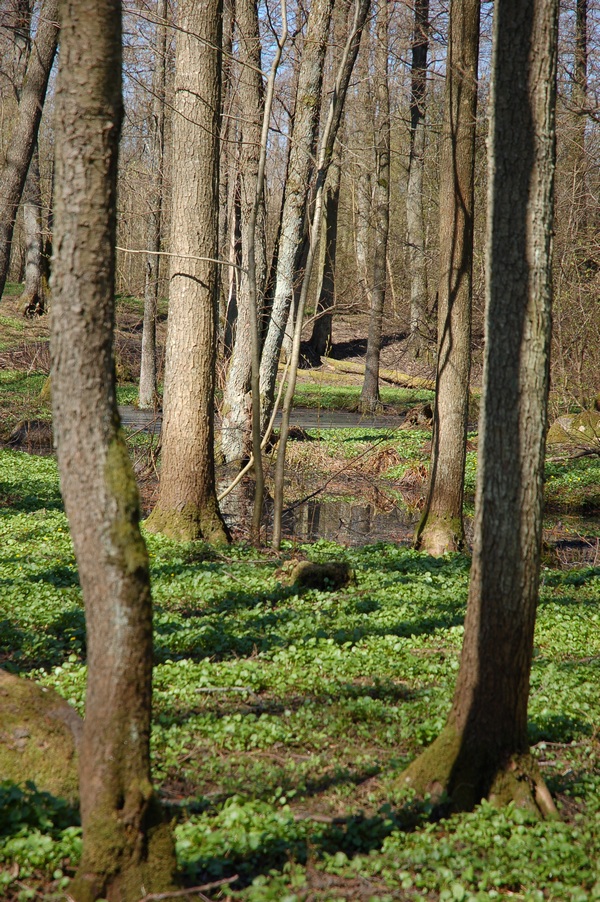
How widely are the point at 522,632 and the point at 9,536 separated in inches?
285

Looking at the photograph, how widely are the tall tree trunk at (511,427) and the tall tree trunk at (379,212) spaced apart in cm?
1855

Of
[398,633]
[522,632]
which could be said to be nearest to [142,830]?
[522,632]

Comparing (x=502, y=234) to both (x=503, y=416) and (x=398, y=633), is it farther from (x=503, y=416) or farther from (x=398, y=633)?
(x=398, y=633)

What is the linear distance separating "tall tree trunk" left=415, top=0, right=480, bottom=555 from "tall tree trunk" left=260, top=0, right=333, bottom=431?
3305 mm

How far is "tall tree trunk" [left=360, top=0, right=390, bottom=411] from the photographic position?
78.4ft

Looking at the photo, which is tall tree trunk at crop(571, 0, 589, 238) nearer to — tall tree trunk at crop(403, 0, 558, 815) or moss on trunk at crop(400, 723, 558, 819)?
tall tree trunk at crop(403, 0, 558, 815)

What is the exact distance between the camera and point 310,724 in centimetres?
546

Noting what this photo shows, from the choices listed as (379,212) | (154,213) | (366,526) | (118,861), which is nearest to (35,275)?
(154,213)

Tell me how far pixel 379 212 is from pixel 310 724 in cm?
2272

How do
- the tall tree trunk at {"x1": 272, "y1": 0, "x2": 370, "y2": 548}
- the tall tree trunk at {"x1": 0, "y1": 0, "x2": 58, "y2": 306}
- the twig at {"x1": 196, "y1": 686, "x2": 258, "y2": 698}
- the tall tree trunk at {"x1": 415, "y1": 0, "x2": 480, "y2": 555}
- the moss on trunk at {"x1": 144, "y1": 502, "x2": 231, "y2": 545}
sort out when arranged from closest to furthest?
the twig at {"x1": 196, "y1": 686, "x2": 258, "y2": 698}
the tall tree trunk at {"x1": 272, "y1": 0, "x2": 370, "y2": 548}
the moss on trunk at {"x1": 144, "y1": 502, "x2": 231, "y2": 545}
the tall tree trunk at {"x1": 415, "y1": 0, "x2": 480, "y2": 555}
the tall tree trunk at {"x1": 0, "y1": 0, "x2": 58, "y2": 306}

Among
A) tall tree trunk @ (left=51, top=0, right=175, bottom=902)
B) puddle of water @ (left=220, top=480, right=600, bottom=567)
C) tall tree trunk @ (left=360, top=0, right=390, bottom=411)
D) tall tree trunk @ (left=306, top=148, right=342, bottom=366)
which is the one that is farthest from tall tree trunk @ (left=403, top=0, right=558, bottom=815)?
tall tree trunk @ (left=306, top=148, right=342, bottom=366)

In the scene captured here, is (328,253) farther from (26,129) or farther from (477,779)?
(477,779)

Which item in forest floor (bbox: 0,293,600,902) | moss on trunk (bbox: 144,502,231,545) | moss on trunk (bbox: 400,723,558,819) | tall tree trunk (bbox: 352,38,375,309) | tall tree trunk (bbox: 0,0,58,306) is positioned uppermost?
tall tree trunk (bbox: 352,38,375,309)

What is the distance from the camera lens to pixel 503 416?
433 centimetres
